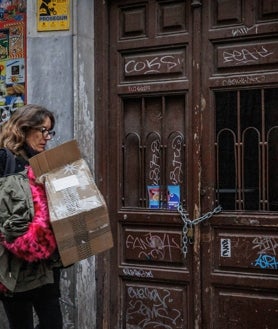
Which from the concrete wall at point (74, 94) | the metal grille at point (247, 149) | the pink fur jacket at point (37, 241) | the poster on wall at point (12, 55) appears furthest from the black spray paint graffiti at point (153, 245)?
the pink fur jacket at point (37, 241)

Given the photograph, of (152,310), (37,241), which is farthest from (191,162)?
(37,241)

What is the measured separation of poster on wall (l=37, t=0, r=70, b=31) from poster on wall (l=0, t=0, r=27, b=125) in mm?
230

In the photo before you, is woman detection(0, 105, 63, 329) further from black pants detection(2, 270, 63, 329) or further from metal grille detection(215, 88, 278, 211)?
metal grille detection(215, 88, 278, 211)

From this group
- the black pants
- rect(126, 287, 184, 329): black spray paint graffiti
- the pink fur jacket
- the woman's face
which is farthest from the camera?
rect(126, 287, 184, 329): black spray paint graffiti

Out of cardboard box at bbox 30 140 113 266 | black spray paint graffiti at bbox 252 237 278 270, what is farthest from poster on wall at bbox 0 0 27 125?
black spray paint graffiti at bbox 252 237 278 270

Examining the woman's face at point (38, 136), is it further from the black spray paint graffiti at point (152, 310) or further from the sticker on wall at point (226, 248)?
the black spray paint graffiti at point (152, 310)

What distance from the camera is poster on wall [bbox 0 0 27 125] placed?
4996 millimetres

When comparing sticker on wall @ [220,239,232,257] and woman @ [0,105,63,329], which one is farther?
sticker on wall @ [220,239,232,257]

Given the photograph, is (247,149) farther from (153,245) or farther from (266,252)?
(153,245)

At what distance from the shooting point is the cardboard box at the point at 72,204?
2.92 m

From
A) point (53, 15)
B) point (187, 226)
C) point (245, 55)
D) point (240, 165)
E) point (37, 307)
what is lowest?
point (37, 307)

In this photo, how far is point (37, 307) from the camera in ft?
10.2

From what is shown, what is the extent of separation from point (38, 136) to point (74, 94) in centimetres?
151

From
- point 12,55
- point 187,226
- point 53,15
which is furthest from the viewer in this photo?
point 12,55
